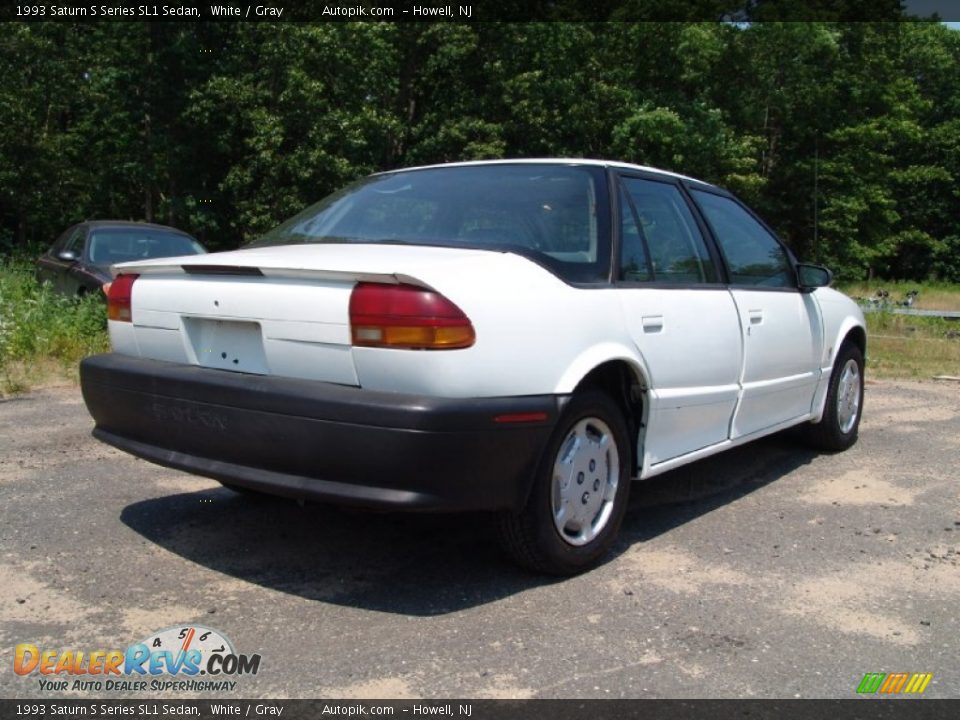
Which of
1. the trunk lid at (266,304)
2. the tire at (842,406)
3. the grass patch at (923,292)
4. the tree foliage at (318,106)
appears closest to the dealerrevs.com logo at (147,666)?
the trunk lid at (266,304)

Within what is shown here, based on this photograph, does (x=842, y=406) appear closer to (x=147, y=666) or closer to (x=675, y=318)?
(x=675, y=318)

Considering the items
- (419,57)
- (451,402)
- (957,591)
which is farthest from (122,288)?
(419,57)

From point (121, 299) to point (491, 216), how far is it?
1598 millimetres

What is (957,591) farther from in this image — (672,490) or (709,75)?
(709,75)

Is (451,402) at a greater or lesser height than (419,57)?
lesser

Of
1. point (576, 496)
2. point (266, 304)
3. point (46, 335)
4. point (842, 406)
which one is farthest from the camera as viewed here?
point (46, 335)

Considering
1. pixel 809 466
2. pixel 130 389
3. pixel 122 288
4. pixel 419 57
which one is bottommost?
pixel 809 466

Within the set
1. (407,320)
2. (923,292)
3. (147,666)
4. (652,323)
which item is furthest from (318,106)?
(923,292)

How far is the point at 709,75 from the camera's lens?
35.5 metres

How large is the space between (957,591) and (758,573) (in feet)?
2.49

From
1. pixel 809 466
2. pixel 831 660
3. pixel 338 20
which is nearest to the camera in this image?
pixel 831 660

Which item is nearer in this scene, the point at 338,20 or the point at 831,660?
the point at 831,660

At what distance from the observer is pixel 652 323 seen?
12.8ft

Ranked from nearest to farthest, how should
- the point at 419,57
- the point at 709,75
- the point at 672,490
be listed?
the point at 672,490 → the point at 419,57 → the point at 709,75
